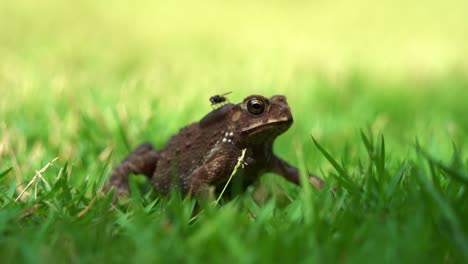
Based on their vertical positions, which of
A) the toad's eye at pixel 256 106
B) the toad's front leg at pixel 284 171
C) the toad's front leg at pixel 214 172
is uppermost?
the toad's eye at pixel 256 106

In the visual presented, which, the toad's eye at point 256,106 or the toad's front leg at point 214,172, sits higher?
the toad's eye at point 256,106

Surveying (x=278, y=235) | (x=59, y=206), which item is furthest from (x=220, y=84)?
(x=278, y=235)

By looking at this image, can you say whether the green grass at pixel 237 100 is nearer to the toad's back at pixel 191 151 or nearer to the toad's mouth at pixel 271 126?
the toad's back at pixel 191 151

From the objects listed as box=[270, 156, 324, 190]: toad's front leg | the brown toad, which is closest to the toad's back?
the brown toad

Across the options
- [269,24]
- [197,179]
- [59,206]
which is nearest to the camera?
[59,206]

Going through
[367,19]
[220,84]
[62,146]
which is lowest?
[367,19]

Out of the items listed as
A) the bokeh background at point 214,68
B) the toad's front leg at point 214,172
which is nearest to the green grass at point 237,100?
the bokeh background at point 214,68

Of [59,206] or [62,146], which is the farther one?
[62,146]

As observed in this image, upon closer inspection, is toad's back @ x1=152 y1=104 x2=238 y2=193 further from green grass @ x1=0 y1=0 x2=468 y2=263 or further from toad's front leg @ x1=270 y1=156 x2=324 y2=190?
toad's front leg @ x1=270 y1=156 x2=324 y2=190

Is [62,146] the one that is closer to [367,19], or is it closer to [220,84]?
[220,84]
